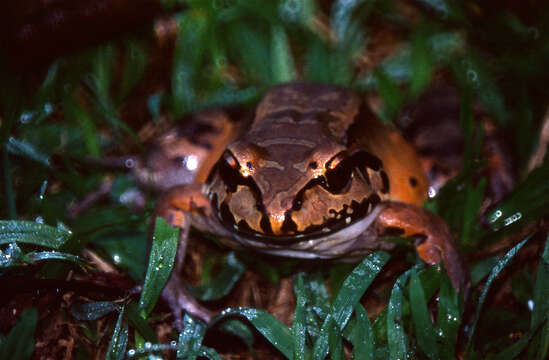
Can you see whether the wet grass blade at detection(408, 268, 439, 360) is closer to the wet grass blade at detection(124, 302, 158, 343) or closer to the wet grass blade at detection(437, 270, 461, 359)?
the wet grass blade at detection(437, 270, 461, 359)

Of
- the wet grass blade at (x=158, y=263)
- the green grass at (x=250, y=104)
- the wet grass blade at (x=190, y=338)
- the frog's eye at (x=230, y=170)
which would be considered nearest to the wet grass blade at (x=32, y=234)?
the green grass at (x=250, y=104)

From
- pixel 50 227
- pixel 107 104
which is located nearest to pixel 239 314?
pixel 50 227

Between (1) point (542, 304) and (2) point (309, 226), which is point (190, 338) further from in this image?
(1) point (542, 304)

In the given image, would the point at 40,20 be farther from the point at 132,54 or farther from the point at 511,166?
the point at 511,166

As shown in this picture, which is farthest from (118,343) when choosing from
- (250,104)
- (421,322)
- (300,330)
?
(250,104)

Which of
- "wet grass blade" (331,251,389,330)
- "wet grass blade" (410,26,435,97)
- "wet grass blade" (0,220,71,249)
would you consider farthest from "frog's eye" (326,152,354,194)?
"wet grass blade" (410,26,435,97)

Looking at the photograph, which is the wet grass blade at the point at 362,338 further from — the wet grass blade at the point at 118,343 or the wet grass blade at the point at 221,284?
the wet grass blade at the point at 118,343

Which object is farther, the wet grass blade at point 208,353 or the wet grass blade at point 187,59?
the wet grass blade at point 187,59
